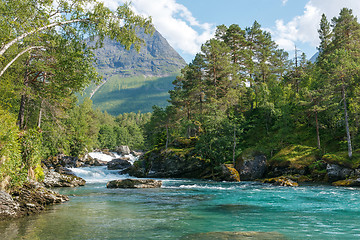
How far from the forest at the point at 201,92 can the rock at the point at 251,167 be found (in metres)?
2.06

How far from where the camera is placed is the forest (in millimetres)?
12461

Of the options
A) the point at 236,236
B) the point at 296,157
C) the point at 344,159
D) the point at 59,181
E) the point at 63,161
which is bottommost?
the point at 59,181

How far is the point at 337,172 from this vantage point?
29.4 metres

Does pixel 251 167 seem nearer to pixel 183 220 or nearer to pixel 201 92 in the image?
pixel 201 92

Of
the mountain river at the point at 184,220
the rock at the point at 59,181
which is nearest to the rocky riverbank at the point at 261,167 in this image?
the mountain river at the point at 184,220

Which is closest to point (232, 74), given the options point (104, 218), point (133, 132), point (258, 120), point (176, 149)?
point (258, 120)

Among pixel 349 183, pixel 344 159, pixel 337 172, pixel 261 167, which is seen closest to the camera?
pixel 349 183

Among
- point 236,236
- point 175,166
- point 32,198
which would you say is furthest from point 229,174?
point 236,236

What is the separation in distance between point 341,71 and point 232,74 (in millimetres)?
18789

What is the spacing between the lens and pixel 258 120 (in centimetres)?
4891

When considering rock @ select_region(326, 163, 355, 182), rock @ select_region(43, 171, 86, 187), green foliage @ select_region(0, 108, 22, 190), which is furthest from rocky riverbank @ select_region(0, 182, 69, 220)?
rock @ select_region(326, 163, 355, 182)

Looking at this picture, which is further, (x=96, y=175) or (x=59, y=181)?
(x=96, y=175)

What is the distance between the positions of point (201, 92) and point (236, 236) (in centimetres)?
3859

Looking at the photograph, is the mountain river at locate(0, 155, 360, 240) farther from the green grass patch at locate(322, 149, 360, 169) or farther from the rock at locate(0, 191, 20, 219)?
the green grass patch at locate(322, 149, 360, 169)
